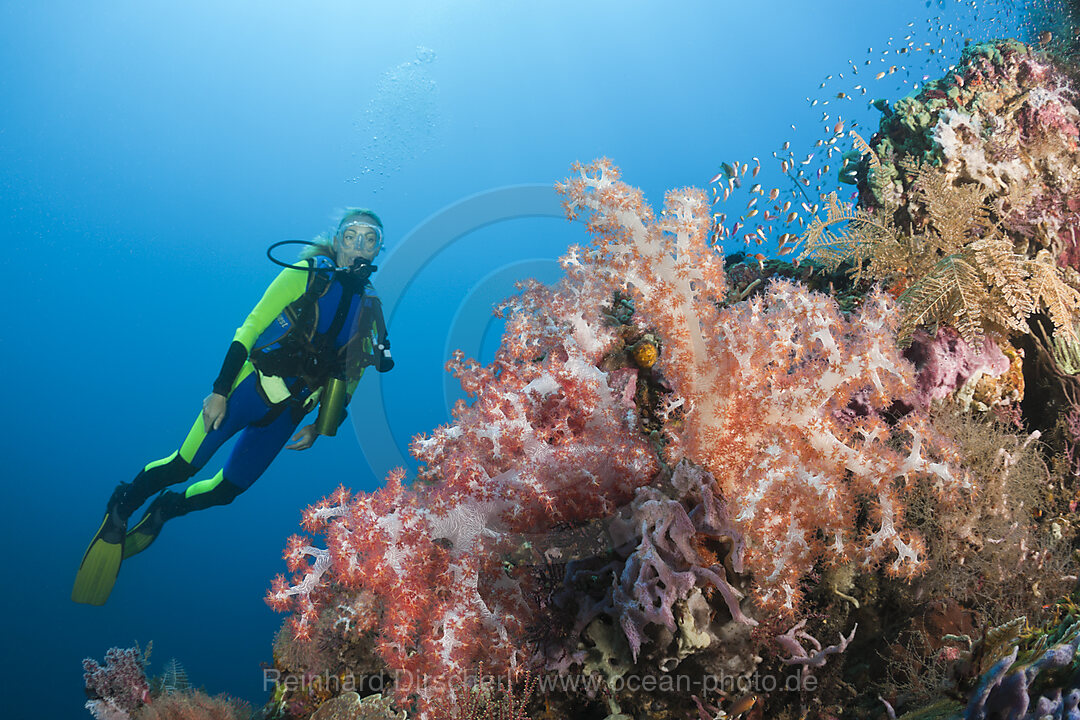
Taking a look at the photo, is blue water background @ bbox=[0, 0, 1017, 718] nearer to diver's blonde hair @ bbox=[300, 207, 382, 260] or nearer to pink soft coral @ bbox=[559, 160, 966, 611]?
diver's blonde hair @ bbox=[300, 207, 382, 260]

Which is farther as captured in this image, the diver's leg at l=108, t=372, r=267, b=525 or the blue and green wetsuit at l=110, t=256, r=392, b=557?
the diver's leg at l=108, t=372, r=267, b=525

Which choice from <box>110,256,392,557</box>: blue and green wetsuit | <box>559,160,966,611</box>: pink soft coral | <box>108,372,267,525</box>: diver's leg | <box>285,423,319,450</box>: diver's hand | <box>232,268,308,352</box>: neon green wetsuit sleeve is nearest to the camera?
<box>559,160,966,611</box>: pink soft coral

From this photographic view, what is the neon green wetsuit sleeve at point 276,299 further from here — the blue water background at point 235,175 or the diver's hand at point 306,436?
the blue water background at point 235,175

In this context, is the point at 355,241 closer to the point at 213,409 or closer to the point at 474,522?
the point at 213,409

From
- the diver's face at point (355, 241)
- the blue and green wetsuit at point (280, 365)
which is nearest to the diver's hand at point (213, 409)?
the blue and green wetsuit at point (280, 365)

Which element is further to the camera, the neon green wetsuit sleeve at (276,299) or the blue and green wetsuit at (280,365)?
the blue and green wetsuit at (280,365)

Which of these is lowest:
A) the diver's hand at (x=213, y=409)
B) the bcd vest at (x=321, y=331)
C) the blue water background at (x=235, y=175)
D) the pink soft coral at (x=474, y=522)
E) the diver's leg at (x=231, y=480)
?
the pink soft coral at (x=474, y=522)

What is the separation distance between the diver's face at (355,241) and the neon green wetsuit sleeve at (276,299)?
0.53 m

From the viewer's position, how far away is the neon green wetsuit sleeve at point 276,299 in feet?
20.9

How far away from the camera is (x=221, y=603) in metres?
33.2

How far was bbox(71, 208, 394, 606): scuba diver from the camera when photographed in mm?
6496

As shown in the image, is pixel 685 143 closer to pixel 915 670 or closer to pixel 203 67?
pixel 203 67

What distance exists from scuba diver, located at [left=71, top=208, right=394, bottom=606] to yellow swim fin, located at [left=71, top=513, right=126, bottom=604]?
1.8 inches

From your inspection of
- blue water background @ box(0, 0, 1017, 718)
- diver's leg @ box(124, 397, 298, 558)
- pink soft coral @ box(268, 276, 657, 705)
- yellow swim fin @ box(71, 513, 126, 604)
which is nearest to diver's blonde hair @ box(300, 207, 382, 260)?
diver's leg @ box(124, 397, 298, 558)
